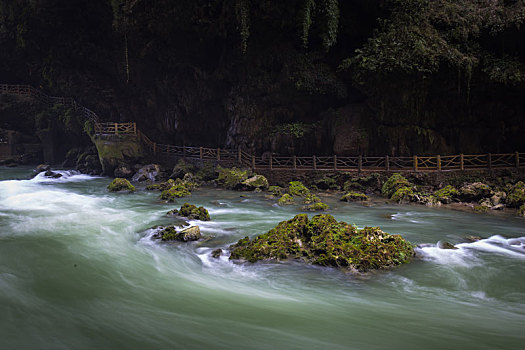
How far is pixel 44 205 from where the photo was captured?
1445 centimetres

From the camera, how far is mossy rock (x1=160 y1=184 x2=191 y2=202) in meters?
16.3

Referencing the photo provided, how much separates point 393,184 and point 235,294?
13.7 meters

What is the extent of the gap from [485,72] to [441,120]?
9.93 feet

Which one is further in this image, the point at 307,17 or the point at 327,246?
the point at 307,17

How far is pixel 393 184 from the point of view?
17.5 metres

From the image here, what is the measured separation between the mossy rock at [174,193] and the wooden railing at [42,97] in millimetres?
16555

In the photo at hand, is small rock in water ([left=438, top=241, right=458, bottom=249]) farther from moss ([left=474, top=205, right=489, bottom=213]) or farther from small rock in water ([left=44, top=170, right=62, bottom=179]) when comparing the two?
small rock in water ([left=44, top=170, right=62, bottom=179])

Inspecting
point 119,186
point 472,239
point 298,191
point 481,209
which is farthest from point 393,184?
point 119,186

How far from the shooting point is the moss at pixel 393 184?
56.5 ft

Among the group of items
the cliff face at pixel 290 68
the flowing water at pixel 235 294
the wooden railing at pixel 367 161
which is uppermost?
the cliff face at pixel 290 68

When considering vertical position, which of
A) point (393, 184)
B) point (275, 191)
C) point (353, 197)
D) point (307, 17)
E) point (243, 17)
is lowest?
point (353, 197)

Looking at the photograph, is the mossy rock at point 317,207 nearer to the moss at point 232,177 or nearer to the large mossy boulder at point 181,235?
the large mossy boulder at point 181,235

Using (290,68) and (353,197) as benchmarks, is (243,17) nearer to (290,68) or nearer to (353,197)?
(290,68)

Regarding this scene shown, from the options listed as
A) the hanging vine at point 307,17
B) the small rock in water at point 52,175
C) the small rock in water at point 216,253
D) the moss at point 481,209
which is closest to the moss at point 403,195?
the moss at point 481,209
